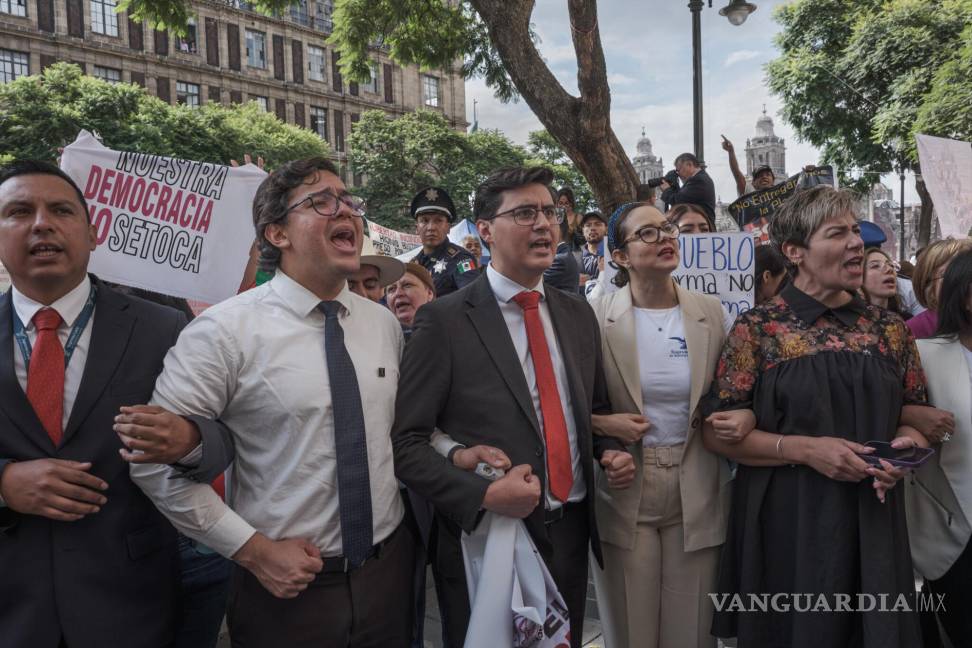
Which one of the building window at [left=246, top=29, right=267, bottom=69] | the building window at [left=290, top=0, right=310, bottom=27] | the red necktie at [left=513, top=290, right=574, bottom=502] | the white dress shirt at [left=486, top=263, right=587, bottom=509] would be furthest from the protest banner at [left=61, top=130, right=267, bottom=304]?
the building window at [left=290, top=0, right=310, bottom=27]

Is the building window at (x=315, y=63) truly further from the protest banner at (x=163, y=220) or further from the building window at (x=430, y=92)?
the protest banner at (x=163, y=220)

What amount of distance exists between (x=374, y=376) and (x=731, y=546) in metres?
1.55

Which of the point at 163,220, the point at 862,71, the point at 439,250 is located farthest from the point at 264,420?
the point at 862,71

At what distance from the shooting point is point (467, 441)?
8.23ft

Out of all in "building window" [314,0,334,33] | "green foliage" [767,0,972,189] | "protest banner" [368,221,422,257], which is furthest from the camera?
"building window" [314,0,334,33]

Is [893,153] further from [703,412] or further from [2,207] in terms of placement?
[2,207]

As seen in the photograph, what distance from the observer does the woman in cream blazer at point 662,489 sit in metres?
2.89

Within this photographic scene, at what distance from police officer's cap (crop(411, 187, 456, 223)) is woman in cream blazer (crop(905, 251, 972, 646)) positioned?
3.99 metres

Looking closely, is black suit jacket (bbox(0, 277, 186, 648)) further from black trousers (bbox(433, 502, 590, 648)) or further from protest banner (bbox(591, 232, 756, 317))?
protest banner (bbox(591, 232, 756, 317))

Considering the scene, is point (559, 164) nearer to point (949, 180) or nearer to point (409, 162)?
point (409, 162)

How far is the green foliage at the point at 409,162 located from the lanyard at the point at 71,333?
4338cm

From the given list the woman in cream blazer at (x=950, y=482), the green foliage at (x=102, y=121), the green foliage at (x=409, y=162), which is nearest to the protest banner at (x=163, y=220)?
the woman in cream blazer at (x=950, y=482)

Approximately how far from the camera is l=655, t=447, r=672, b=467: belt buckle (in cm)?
291

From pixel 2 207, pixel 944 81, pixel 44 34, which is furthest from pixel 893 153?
pixel 44 34
